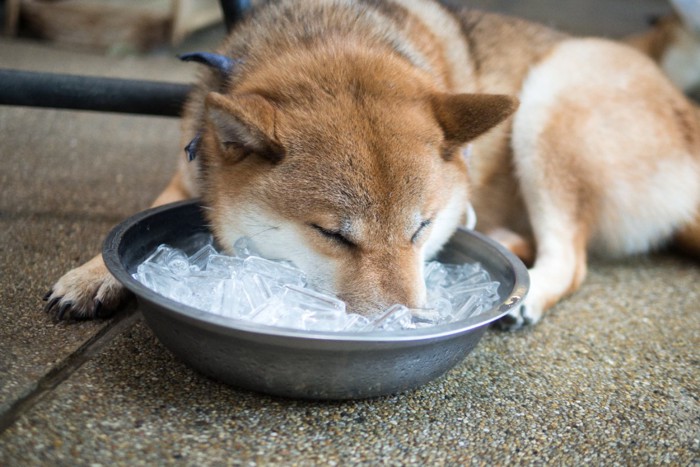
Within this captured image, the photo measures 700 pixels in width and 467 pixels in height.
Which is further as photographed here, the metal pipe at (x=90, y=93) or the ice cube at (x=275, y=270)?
the metal pipe at (x=90, y=93)

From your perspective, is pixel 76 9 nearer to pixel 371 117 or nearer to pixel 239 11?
pixel 239 11

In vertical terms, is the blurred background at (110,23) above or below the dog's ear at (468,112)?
below

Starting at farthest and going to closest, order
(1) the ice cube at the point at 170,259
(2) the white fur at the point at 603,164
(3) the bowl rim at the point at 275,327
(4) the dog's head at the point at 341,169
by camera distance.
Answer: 1. (2) the white fur at the point at 603,164
2. (1) the ice cube at the point at 170,259
3. (4) the dog's head at the point at 341,169
4. (3) the bowl rim at the point at 275,327

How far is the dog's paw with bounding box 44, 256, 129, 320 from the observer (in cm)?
195

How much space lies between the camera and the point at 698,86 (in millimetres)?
4191

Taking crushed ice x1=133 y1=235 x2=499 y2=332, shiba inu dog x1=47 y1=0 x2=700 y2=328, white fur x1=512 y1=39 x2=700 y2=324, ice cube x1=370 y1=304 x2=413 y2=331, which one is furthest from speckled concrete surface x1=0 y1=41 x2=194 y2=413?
white fur x1=512 y1=39 x2=700 y2=324

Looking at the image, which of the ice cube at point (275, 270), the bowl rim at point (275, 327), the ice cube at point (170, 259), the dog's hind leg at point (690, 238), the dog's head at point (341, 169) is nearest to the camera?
the bowl rim at point (275, 327)

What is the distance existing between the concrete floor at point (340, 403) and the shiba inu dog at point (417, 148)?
19 centimetres

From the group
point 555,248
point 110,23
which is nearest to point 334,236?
point 555,248

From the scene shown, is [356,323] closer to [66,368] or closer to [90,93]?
[66,368]

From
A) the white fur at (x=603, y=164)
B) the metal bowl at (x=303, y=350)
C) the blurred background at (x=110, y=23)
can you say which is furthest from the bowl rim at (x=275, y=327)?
the blurred background at (x=110, y=23)

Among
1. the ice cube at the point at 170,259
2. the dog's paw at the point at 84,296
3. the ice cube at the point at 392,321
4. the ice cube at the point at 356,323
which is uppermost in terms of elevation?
the ice cube at the point at 392,321

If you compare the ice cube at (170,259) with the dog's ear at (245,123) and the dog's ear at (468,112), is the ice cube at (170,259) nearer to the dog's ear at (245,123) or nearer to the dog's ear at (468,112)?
the dog's ear at (245,123)

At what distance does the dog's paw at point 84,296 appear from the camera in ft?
6.40
